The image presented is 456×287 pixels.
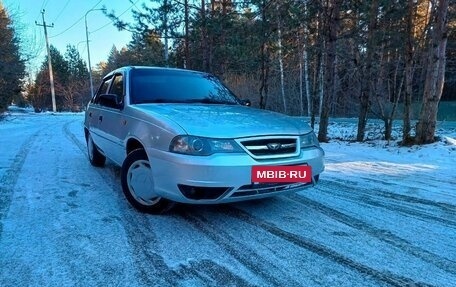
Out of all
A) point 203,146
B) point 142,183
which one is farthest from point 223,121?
point 142,183

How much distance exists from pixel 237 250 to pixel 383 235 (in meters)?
1.36

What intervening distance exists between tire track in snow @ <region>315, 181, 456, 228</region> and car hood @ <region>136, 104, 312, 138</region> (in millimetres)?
1256

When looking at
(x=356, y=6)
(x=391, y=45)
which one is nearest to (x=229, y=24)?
(x=356, y=6)

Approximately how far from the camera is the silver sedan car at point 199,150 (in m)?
3.23

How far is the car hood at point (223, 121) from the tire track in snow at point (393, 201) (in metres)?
1.26

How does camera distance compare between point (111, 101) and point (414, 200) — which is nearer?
point (414, 200)

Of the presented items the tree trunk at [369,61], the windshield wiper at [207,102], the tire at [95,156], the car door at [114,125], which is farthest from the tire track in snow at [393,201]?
the tree trunk at [369,61]

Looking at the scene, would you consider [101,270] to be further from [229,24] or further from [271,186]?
[229,24]

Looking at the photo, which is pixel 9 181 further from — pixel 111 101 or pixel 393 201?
pixel 393 201

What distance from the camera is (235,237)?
3291 millimetres

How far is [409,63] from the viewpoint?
10.6 meters

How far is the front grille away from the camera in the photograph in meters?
3.35

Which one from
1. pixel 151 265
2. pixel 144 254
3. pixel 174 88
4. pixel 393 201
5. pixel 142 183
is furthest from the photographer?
pixel 174 88

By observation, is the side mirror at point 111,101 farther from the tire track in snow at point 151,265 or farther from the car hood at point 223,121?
the tire track in snow at point 151,265
